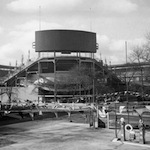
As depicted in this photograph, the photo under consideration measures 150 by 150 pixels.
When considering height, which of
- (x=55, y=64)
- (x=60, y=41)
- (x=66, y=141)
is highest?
(x=60, y=41)

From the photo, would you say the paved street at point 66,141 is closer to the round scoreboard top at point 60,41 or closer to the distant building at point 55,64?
the distant building at point 55,64

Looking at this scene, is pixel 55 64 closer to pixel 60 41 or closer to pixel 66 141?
pixel 60 41

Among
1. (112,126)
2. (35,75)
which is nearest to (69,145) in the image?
(112,126)

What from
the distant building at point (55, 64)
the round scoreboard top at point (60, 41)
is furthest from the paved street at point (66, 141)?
the round scoreboard top at point (60, 41)

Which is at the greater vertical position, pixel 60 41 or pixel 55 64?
pixel 60 41

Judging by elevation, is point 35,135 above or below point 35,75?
below

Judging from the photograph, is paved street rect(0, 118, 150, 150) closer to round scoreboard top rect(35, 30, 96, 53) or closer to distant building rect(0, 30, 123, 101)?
distant building rect(0, 30, 123, 101)

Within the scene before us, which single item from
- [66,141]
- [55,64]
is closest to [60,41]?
[55,64]

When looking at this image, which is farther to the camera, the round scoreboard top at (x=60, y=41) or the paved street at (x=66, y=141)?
the round scoreboard top at (x=60, y=41)

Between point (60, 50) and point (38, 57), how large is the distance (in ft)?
25.3

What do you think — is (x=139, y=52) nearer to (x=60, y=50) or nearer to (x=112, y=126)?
(x=112, y=126)

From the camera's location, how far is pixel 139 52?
46688 millimetres

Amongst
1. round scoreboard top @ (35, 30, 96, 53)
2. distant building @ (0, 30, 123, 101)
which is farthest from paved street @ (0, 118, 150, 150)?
round scoreboard top @ (35, 30, 96, 53)

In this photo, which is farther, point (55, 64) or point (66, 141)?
point (55, 64)
